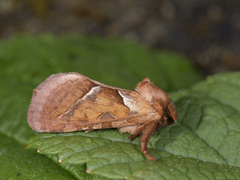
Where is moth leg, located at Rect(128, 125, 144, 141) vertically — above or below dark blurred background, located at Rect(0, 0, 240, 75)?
below

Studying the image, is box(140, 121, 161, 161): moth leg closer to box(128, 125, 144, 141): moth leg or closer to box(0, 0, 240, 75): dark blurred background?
box(128, 125, 144, 141): moth leg

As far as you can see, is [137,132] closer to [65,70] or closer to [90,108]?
[90,108]

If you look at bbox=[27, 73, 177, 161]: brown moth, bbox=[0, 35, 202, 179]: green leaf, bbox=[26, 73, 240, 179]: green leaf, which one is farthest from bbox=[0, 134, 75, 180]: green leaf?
bbox=[27, 73, 177, 161]: brown moth

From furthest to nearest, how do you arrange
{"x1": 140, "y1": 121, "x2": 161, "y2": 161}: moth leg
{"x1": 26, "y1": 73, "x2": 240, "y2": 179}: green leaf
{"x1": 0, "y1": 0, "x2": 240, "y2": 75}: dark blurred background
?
{"x1": 0, "y1": 0, "x2": 240, "y2": 75}: dark blurred background < {"x1": 140, "y1": 121, "x2": 161, "y2": 161}: moth leg < {"x1": 26, "y1": 73, "x2": 240, "y2": 179}: green leaf

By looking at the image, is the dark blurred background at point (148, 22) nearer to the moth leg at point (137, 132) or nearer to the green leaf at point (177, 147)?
the green leaf at point (177, 147)

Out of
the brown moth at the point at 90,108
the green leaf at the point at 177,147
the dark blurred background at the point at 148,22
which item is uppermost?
the dark blurred background at the point at 148,22

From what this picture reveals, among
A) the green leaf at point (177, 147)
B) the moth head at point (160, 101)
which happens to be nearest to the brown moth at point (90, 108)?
the moth head at point (160, 101)
